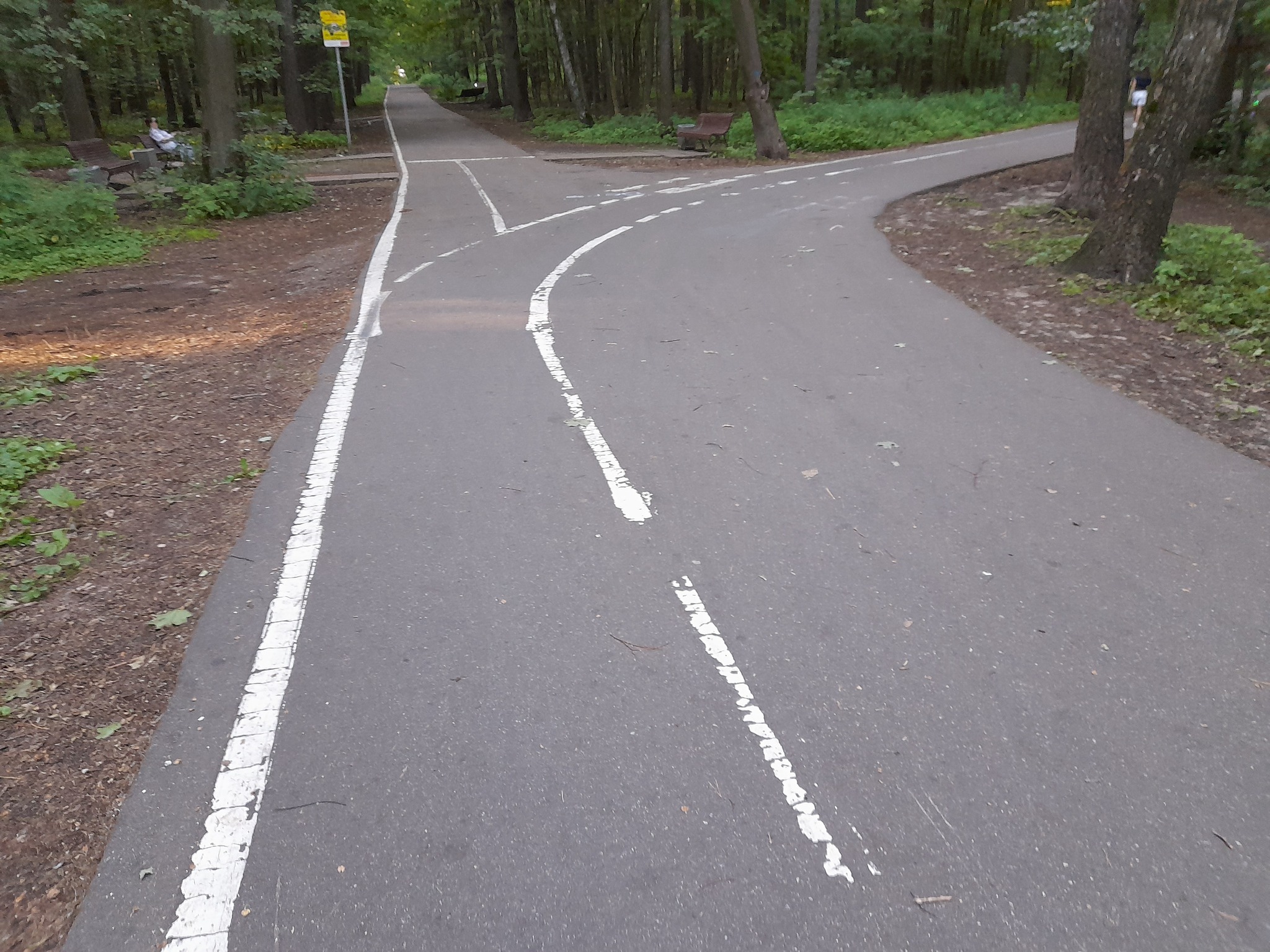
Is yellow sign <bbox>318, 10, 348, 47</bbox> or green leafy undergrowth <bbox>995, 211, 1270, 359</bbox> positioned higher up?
yellow sign <bbox>318, 10, 348, 47</bbox>

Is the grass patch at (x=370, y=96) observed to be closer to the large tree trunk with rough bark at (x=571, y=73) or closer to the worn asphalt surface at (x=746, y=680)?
the large tree trunk with rough bark at (x=571, y=73)

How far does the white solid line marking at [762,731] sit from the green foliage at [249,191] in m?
15.0

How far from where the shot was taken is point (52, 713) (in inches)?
138

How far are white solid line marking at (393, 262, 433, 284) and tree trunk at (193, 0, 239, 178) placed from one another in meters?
7.85

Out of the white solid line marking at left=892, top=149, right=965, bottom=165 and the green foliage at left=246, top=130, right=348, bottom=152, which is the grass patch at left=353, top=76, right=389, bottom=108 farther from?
the white solid line marking at left=892, top=149, right=965, bottom=165

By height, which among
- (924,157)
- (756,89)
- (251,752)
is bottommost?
(251,752)

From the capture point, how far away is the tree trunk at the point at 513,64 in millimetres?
37406

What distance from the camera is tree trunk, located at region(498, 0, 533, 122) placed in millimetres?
37406

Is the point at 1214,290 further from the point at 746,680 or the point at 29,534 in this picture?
the point at 29,534

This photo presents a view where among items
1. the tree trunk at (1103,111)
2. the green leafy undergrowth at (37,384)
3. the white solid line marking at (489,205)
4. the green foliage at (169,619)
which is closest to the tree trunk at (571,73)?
the white solid line marking at (489,205)

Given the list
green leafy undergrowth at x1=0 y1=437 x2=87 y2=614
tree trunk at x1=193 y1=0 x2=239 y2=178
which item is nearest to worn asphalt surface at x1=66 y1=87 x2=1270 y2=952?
green leafy undergrowth at x1=0 y1=437 x2=87 y2=614

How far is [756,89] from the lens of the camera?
2206cm

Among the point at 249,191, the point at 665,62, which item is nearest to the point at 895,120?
the point at 665,62

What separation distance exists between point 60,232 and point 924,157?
61.7 ft
